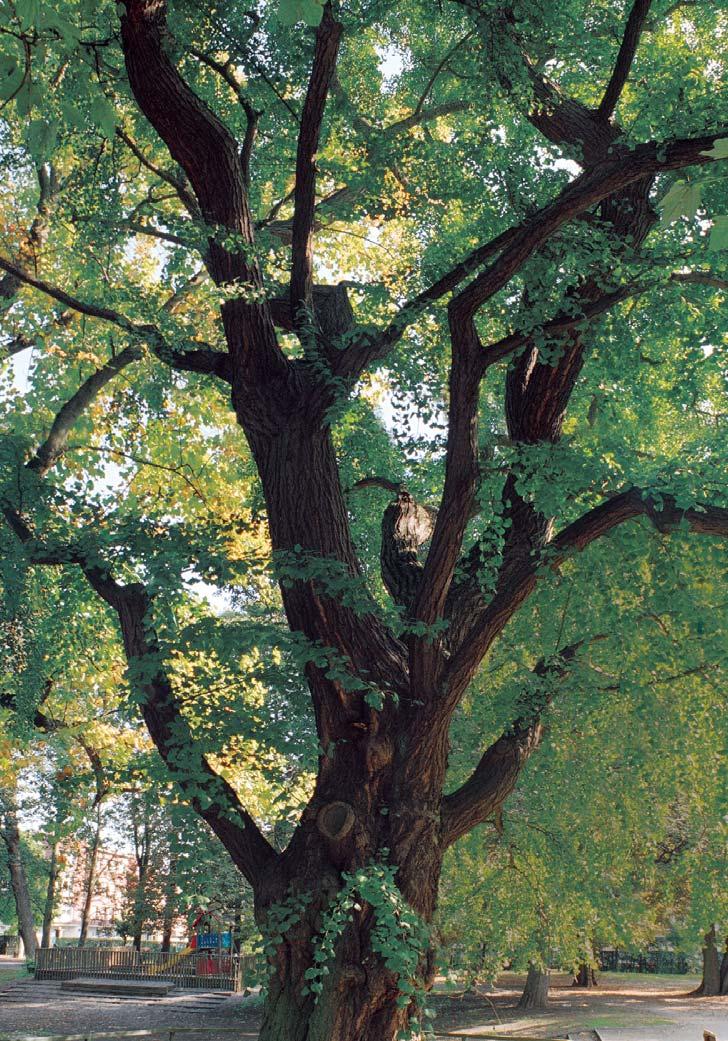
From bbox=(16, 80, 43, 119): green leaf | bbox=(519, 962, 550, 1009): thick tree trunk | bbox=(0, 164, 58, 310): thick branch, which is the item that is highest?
bbox=(0, 164, 58, 310): thick branch

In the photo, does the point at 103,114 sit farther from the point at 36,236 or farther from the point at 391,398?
the point at 36,236

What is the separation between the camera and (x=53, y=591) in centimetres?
1284

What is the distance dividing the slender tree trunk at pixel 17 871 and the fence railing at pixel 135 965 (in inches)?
105

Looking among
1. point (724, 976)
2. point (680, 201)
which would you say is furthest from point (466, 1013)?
point (680, 201)

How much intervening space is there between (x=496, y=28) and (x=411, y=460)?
4.74m

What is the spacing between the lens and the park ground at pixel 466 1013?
1736 cm

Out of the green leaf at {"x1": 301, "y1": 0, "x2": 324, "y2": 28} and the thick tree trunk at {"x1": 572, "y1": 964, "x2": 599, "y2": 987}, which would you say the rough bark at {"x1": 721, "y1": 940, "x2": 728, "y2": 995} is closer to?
the thick tree trunk at {"x1": 572, "y1": 964, "x2": 599, "y2": 987}

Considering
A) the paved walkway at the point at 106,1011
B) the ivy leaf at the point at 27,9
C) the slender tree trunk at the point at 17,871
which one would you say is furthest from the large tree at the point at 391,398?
the slender tree trunk at the point at 17,871

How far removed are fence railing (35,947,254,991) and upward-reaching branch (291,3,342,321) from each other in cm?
2109

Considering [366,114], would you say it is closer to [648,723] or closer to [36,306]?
[36,306]

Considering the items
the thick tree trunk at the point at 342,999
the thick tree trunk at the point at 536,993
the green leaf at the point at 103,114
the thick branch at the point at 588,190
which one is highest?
the thick branch at the point at 588,190

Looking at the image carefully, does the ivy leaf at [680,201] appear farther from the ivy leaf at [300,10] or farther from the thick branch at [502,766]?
the thick branch at [502,766]

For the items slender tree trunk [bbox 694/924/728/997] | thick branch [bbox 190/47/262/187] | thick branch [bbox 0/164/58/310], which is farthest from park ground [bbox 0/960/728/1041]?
thick branch [bbox 190/47/262/187]

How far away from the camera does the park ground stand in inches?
683
